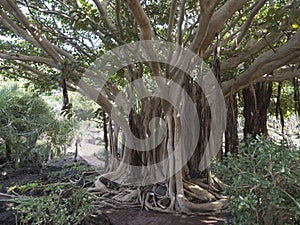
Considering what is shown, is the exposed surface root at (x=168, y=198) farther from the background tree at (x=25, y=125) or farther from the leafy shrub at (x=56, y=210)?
the background tree at (x=25, y=125)

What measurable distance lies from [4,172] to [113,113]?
14.9 ft

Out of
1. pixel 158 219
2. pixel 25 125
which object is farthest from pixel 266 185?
pixel 25 125

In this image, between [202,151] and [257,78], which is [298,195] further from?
[257,78]

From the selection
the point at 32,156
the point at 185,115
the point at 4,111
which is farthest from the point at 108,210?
the point at 32,156

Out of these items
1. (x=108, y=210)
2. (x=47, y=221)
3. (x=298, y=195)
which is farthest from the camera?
(x=108, y=210)

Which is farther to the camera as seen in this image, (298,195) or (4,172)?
(4,172)

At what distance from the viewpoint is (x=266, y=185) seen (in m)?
1.52

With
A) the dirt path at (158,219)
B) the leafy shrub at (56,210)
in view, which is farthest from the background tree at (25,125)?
the leafy shrub at (56,210)

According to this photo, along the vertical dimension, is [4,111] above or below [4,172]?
above

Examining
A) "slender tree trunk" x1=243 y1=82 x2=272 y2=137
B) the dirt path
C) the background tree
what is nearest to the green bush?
the dirt path

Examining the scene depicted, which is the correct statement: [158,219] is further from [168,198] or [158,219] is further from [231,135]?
[231,135]

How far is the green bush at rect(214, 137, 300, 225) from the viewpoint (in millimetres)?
1530

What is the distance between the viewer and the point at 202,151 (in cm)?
370

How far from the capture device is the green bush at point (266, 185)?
60.2 inches
